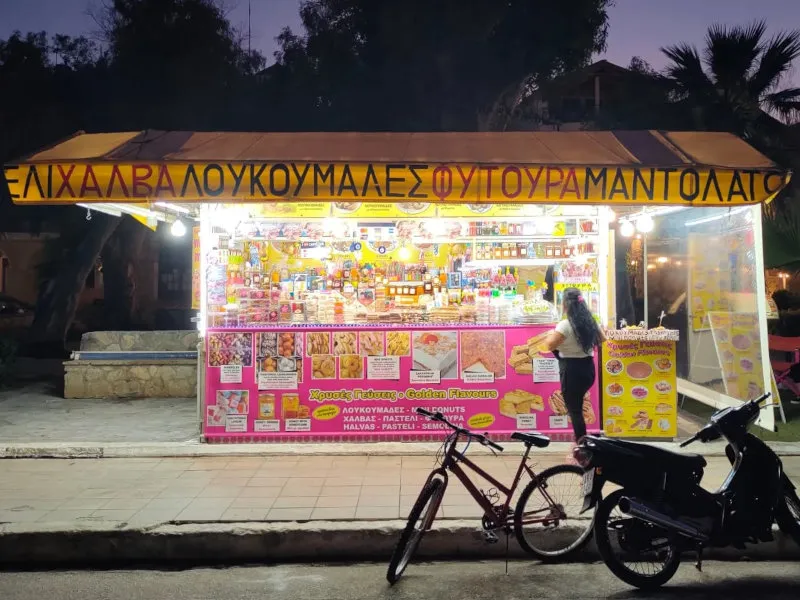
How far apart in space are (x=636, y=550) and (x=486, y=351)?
11.9ft

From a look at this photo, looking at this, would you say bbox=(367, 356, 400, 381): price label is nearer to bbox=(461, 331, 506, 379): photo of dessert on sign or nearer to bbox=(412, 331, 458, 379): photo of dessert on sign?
bbox=(412, 331, 458, 379): photo of dessert on sign

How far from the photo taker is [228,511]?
5.73m

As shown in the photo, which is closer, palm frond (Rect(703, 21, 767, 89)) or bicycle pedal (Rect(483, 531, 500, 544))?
bicycle pedal (Rect(483, 531, 500, 544))

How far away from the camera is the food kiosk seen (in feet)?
24.6

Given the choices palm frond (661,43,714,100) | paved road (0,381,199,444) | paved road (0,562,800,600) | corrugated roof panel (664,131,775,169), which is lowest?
paved road (0,562,800,600)

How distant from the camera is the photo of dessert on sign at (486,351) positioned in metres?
7.91

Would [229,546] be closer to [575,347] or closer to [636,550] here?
[636,550]

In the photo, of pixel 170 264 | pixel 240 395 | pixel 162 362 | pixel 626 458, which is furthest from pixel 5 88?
pixel 170 264

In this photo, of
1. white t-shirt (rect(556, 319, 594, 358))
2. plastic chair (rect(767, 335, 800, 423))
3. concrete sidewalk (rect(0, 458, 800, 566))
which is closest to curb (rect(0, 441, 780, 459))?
concrete sidewalk (rect(0, 458, 800, 566))

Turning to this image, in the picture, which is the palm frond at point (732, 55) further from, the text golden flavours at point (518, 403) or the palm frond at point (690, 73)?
the text golden flavours at point (518, 403)

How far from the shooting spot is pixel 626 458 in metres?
4.54

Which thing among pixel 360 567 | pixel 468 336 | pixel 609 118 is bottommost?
pixel 360 567

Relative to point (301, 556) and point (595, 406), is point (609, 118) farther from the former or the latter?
point (301, 556)

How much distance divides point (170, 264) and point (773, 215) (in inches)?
1354
